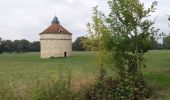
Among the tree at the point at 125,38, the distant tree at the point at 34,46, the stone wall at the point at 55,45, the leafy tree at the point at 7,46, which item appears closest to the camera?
the tree at the point at 125,38

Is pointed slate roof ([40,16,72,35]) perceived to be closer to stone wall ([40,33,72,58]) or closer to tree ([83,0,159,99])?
stone wall ([40,33,72,58])

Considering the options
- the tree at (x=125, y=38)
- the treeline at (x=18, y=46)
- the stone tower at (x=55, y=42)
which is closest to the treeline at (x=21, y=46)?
the treeline at (x=18, y=46)

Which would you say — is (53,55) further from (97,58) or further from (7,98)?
(7,98)

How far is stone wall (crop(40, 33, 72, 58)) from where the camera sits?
73688mm

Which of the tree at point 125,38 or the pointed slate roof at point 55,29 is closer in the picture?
the tree at point 125,38

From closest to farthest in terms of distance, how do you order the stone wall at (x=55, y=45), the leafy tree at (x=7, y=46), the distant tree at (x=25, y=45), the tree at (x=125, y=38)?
1. the tree at (x=125, y=38)
2. the stone wall at (x=55, y=45)
3. the leafy tree at (x=7, y=46)
4. the distant tree at (x=25, y=45)

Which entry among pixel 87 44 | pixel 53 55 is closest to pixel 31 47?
pixel 53 55

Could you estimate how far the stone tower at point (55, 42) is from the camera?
73.8 m

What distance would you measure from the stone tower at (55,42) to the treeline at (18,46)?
98.2 feet

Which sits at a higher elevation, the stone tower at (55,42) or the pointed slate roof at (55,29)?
the pointed slate roof at (55,29)

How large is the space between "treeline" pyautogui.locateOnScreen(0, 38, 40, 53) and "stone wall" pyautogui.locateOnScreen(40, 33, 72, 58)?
30137mm

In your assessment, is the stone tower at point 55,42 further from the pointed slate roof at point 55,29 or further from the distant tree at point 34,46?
the distant tree at point 34,46

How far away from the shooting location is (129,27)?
15383 millimetres

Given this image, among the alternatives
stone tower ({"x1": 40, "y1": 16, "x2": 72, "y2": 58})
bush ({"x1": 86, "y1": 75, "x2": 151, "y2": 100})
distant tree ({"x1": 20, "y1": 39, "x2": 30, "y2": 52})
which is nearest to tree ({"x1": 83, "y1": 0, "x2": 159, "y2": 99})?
bush ({"x1": 86, "y1": 75, "x2": 151, "y2": 100})
